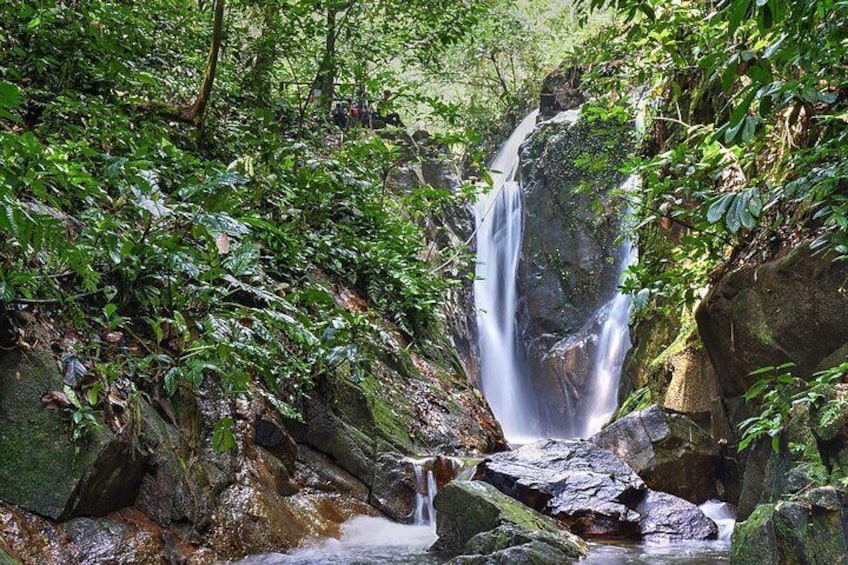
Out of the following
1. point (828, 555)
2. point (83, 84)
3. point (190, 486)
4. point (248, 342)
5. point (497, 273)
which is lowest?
point (828, 555)

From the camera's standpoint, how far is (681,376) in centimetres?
860

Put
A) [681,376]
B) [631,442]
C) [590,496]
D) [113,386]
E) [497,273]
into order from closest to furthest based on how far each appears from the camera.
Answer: [113,386]
[590,496]
[631,442]
[681,376]
[497,273]

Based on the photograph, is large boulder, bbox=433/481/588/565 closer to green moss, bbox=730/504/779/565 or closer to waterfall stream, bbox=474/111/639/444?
green moss, bbox=730/504/779/565

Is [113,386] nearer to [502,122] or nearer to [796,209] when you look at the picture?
[796,209]

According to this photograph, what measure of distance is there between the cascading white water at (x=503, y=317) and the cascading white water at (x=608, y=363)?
1.90 m

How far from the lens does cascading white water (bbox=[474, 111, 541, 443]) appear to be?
1777 centimetres

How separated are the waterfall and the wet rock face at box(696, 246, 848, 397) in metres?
2.88

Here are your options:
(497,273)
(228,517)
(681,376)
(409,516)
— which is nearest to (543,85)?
(497,273)

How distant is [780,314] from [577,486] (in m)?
2.50

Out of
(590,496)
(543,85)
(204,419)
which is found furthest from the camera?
(543,85)

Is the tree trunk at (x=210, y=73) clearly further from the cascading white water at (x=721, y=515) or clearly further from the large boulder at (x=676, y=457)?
the cascading white water at (x=721, y=515)

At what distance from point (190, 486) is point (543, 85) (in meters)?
19.4

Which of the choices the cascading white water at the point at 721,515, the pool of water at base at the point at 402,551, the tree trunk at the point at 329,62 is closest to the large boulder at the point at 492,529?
the pool of water at base at the point at 402,551

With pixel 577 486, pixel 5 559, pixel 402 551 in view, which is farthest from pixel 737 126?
pixel 577 486
